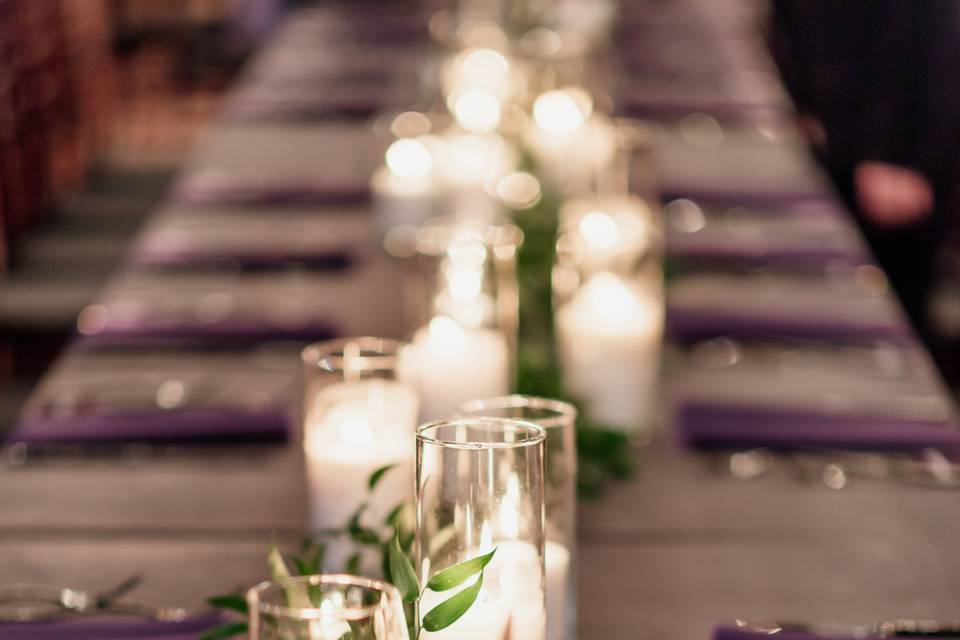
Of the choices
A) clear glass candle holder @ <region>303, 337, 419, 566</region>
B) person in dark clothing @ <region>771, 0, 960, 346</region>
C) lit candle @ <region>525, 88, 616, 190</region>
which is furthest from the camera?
person in dark clothing @ <region>771, 0, 960, 346</region>

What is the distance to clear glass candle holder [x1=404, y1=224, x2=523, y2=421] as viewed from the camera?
4.67 feet

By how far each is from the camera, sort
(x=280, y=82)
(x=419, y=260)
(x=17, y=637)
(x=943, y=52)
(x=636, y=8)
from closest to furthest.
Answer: (x=17, y=637)
(x=419, y=260)
(x=943, y=52)
(x=280, y=82)
(x=636, y=8)

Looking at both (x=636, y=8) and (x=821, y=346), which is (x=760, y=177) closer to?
(x=821, y=346)

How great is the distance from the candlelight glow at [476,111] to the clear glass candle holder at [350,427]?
4.93 ft

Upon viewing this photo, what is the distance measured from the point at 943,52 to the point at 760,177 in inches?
31.0

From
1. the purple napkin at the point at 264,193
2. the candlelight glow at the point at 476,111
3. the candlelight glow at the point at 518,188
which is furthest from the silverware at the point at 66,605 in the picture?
the purple napkin at the point at 264,193

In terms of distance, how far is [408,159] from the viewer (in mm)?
2518

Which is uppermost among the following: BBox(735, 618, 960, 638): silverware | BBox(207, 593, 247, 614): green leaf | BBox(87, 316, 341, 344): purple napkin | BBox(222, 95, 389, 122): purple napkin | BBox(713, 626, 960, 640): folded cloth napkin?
BBox(222, 95, 389, 122): purple napkin

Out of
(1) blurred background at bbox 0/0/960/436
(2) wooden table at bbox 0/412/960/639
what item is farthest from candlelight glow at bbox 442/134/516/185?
(1) blurred background at bbox 0/0/960/436

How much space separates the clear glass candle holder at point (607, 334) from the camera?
5.31ft

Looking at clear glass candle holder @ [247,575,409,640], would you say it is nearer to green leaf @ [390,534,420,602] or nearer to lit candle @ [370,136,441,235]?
green leaf @ [390,534,420,602]

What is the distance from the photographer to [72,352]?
6.54 feet

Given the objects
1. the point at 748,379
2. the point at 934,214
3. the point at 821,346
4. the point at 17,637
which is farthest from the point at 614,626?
the point at 934,214

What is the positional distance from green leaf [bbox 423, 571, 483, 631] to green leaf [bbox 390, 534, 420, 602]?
0.03 meters
